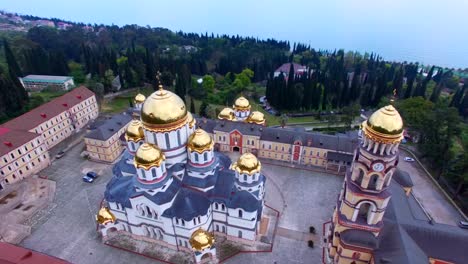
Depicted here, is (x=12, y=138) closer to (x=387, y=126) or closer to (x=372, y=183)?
(x=372, y=183)

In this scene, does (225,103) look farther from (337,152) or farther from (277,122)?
(337,152)

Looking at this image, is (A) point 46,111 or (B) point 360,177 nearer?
(B) point 360,177

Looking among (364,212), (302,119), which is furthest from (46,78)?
(364,212)

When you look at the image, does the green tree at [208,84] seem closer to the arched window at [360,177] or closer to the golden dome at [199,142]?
the golden dome at [199,142]

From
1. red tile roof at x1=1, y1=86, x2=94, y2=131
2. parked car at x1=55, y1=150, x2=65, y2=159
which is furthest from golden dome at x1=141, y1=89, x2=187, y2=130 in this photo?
red tile roof at x1=1, y1=86, x2=94, y2=131

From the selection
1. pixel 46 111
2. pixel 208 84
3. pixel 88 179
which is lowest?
pixel 88 179

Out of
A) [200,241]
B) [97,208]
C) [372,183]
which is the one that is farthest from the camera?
[97,208]

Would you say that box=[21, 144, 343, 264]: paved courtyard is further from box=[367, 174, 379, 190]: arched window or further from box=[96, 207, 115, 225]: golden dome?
box=[367, 174, 379, 190]: arched window
